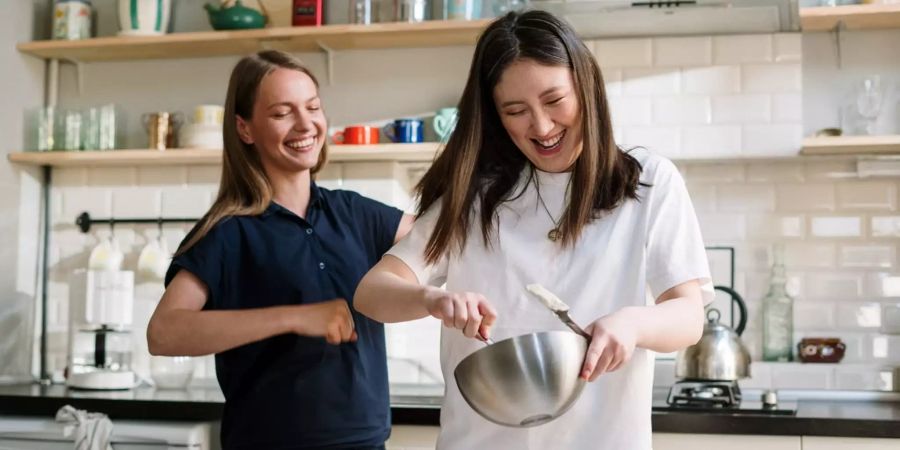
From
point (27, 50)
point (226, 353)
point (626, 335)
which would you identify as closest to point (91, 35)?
point (27, 50)

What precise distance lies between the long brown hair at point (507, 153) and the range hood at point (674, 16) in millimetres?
1700

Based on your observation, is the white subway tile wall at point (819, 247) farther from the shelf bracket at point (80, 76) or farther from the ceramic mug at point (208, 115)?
the shelf bracket at point (80, 76)

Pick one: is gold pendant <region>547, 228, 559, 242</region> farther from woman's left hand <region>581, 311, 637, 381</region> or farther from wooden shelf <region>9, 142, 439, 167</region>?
wooden shelf <region>9, 142, 439, 167</region>

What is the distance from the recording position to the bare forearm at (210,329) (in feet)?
7.06

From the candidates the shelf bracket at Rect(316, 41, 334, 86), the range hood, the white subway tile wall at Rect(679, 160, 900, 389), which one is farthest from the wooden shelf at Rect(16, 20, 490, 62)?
the white subway tile wall at Rect(679, 160, 900, 389)

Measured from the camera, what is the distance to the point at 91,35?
421 cm

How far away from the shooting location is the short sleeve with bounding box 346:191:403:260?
249cm

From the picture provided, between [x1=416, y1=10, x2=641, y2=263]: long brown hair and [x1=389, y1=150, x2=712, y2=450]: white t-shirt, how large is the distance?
2cm

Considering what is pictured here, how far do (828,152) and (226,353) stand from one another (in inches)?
79.2

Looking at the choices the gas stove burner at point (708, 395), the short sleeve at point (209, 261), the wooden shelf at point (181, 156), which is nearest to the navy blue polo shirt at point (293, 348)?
the short sleeve at point (209, 261)

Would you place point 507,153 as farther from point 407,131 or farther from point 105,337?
point 105,337

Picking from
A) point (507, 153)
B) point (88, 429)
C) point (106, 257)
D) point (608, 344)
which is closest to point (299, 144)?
point (507, 153)

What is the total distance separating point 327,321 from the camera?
2.10 m

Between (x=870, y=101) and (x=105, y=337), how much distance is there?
2.48 metres
